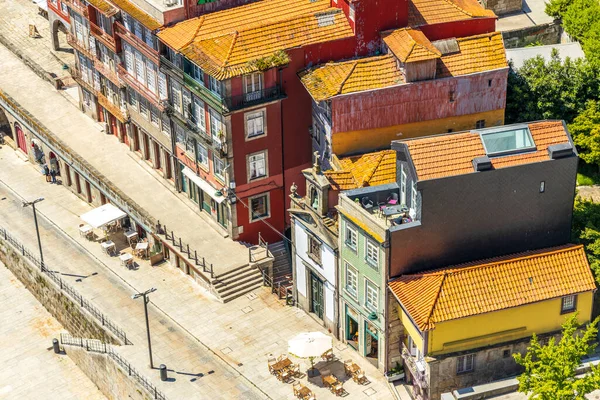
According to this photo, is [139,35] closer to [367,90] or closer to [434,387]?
[367,90]

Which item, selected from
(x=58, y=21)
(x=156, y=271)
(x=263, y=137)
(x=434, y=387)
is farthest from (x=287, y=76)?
(x=58, y=21)

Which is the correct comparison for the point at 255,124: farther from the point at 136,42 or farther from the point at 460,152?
the point at 460,152

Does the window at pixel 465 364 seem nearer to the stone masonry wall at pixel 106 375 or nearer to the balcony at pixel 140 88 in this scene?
the stone masonry wall at pixel 106 375

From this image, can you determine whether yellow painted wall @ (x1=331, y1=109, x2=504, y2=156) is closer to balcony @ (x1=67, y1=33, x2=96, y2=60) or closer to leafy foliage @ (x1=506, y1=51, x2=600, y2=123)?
leafy foliage @ (x1=506, y1=51, x2=600, y2=123)

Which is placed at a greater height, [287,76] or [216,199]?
[287,76]

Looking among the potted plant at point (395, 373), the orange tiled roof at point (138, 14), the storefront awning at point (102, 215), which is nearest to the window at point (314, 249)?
the potted plant at point (395, 373)

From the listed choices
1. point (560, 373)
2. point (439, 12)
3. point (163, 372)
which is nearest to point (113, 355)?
point (163, 372)

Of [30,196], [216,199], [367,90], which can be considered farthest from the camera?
[30,196]

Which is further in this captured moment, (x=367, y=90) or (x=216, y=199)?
(x=216, y=199)
